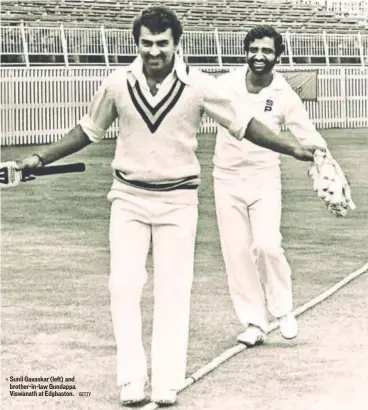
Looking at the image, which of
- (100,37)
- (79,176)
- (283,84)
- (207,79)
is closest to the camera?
(207,79)

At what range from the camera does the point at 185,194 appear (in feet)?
20.3

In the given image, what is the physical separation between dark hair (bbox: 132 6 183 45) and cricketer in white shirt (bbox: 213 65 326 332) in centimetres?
197

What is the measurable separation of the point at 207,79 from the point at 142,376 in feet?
4.84

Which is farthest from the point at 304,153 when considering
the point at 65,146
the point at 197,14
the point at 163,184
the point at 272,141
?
the point at 197,14

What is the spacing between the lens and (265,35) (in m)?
7.87

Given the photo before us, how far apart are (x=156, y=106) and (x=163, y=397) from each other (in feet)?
4.60

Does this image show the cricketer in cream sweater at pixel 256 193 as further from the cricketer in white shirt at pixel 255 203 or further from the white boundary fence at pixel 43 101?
the white boundary fence at pixel 43 101

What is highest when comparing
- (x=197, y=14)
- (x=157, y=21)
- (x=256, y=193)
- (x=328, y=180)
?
(x=157, y=21)

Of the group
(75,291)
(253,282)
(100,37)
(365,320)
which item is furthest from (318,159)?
(100,37)

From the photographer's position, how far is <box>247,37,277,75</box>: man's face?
25.8 ft

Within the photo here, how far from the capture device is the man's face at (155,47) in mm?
5926

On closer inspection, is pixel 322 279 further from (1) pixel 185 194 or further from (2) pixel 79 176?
(2) pixel 79 176

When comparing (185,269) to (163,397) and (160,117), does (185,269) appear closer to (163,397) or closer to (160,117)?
(163,397)

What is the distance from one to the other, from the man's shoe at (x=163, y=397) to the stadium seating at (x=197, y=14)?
2936 centimetres
